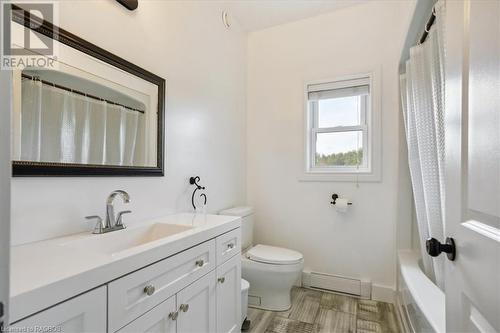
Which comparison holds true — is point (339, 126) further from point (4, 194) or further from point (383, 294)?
point (4, 194)

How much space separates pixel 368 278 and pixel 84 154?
2.40 m

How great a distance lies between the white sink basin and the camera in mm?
1066

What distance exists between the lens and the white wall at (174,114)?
1.07m

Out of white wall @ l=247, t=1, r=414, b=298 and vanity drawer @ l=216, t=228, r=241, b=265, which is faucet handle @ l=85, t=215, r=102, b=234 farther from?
white wall @ l=247, t=1, r=414, b=298

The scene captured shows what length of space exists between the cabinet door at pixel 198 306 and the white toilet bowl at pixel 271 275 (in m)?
0.76

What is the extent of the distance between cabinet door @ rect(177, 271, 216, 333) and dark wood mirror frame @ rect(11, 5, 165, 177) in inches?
27.8

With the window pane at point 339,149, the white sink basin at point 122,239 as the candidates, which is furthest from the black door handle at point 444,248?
the window pane at point 339,149

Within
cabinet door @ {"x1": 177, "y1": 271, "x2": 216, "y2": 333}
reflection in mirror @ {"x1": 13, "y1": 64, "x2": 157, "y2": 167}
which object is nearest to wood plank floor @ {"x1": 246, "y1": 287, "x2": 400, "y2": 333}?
cabinet door @ {"x1": 177, "y1": 271, "x2": 216, "y2": 333}

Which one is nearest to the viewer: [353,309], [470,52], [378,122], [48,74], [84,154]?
[470,52]

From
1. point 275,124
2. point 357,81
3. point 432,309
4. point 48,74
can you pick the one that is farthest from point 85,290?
point 357,81

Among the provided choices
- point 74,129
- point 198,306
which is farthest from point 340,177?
point 74,129

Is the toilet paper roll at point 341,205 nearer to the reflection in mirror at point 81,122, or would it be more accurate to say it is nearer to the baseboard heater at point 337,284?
the baseboard heater at point 337,284

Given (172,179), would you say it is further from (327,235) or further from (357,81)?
(357,81)

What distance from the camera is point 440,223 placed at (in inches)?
50.2
